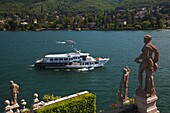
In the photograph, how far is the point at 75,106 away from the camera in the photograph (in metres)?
15.7

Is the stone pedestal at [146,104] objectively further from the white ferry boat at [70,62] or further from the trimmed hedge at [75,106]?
the white ferry boat at [70,62]

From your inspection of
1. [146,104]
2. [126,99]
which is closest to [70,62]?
[126,99]

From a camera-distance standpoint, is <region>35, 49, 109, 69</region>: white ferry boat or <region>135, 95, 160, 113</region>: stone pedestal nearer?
<region>135, 95, 160, 113</region>: stone pedestal

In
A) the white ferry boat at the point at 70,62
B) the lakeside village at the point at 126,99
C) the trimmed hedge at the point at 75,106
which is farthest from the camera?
the white ferry boat at the point at 70,62

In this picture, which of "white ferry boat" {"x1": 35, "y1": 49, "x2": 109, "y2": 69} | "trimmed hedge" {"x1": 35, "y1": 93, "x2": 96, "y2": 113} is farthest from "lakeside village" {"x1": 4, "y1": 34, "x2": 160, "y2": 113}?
"white ferry boat" {"x1": 35, "y1": 49, "x2": 109, "y2": 69}

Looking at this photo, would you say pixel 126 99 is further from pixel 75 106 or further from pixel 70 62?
pixel 70 62

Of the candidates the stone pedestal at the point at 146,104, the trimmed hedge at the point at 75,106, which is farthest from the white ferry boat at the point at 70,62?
the stone pedestal at the point at 146,104

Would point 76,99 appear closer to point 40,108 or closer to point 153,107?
point 40,108

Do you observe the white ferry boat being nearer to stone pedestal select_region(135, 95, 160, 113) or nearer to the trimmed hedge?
the trimmed hedge

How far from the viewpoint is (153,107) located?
1164 centimetres

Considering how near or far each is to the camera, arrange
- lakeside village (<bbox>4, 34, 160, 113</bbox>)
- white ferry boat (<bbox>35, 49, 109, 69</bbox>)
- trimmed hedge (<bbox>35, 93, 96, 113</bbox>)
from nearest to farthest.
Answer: lakeside village (<bbox>4, 34, 160, 113</bbox>)
trimmed hedge (<bbox>35, 93, 96, 113</bbox>)
white ferry boat (<bbox>35, 49, 109, 69</bbox>)

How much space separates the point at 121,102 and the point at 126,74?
5.28 ft

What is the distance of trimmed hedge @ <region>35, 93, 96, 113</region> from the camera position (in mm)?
14773

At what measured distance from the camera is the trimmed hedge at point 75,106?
14.8 meters
